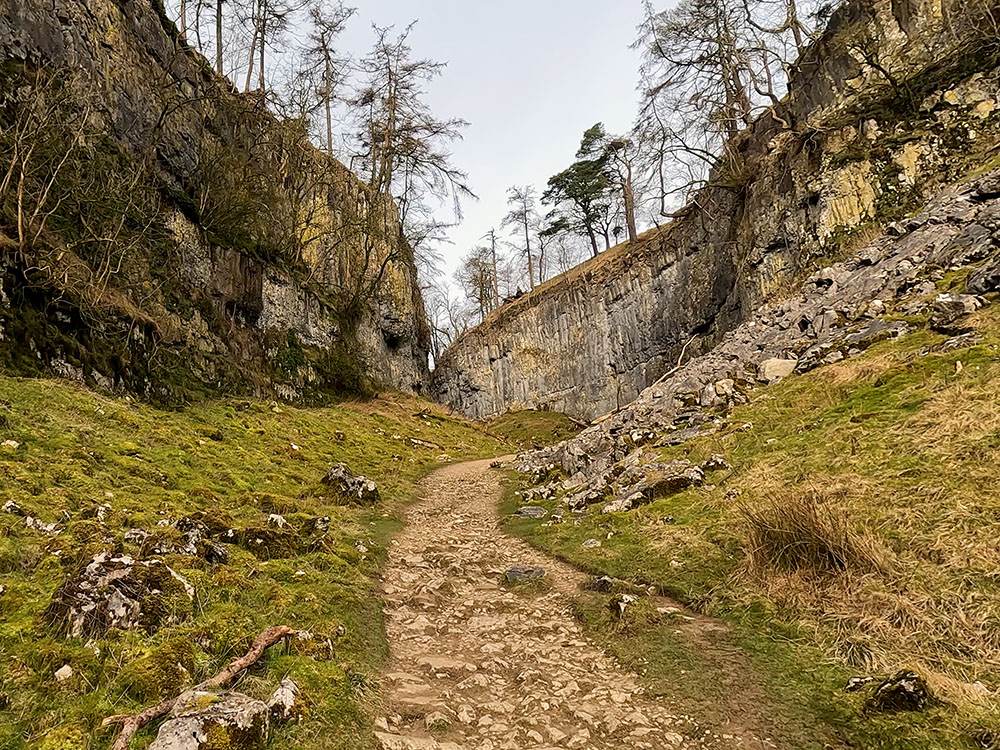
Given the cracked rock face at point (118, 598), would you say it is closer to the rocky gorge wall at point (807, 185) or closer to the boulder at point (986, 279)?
the boulder at point (986, 279)

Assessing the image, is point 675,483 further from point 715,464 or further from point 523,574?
point 523,574

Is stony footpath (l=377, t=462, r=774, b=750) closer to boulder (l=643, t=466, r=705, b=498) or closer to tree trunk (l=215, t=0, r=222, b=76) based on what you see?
boulder (l=643, t=466, r=705, b=498)

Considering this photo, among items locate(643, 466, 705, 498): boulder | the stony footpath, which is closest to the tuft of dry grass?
the stony footpath

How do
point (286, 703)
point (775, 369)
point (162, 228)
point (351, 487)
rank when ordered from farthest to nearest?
point (162, 228) → point (775, 369) → point (351, 487) → point (286, 703)

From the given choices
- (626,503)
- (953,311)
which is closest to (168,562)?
(626,503)

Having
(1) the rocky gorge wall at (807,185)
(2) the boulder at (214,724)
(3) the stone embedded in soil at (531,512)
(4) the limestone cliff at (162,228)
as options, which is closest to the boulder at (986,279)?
(1) the rocky gorge wall at (807,185)

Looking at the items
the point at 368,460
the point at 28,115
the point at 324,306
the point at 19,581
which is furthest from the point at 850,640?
the point at 324,306

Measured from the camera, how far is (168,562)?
5824 millimetres

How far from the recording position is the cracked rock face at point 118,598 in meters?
4.39

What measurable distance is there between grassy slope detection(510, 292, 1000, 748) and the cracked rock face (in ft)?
14.9

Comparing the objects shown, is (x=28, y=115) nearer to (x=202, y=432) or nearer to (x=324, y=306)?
(x=202, y=432)

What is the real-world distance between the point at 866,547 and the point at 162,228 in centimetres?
2166

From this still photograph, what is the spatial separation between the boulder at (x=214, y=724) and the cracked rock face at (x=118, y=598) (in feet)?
4.77

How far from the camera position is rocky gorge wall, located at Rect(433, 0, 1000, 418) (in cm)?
1920
